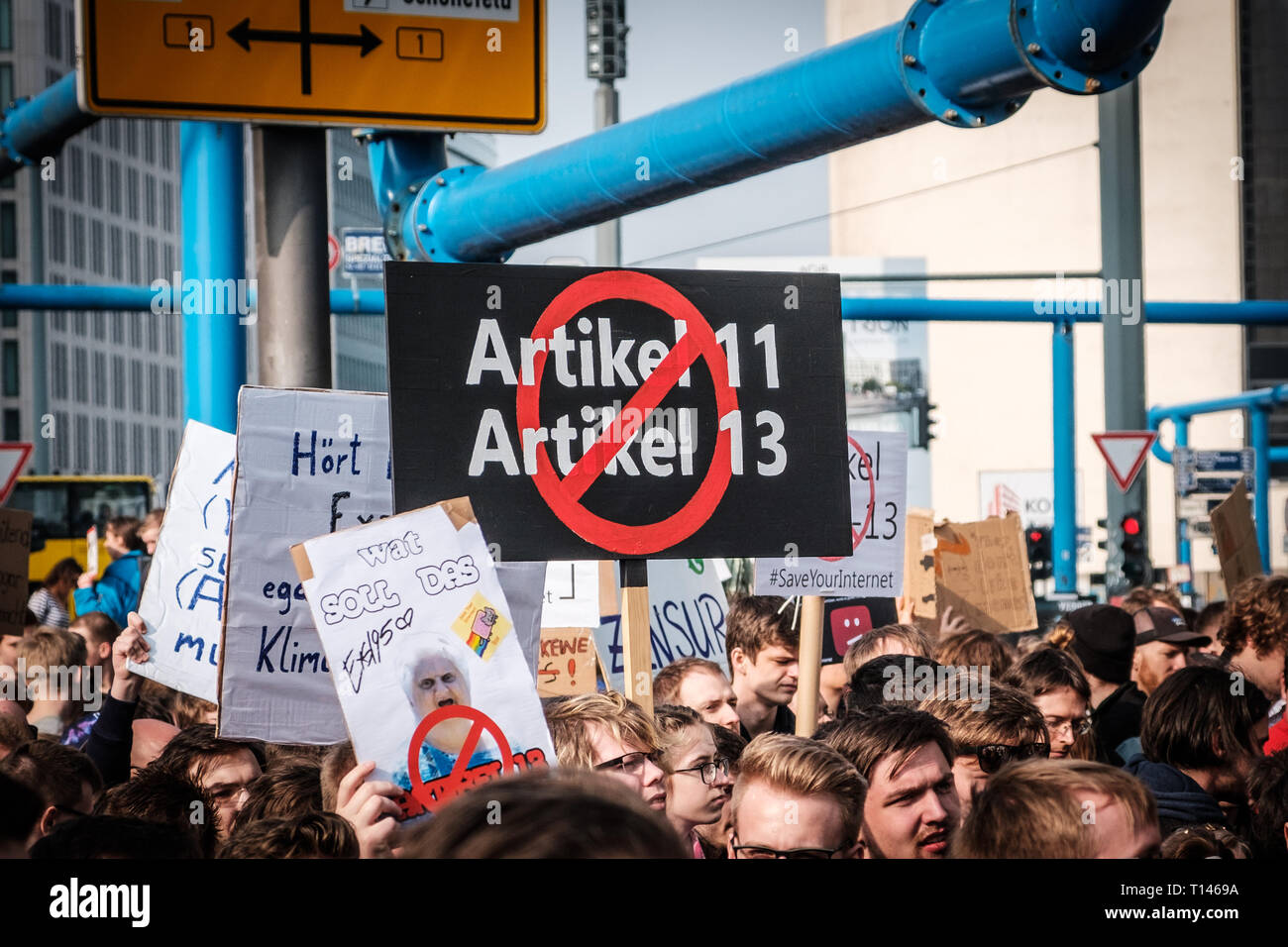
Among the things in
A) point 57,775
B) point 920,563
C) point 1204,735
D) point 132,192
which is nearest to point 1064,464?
point 920,563

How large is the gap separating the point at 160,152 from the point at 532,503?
308ft

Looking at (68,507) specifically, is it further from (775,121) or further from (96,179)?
(96,179)

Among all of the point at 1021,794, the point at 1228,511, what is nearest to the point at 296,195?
the point at 1021,794

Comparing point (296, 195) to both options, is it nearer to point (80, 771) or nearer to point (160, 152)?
point (80, 771)

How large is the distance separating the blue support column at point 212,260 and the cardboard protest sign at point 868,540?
81.5 inches

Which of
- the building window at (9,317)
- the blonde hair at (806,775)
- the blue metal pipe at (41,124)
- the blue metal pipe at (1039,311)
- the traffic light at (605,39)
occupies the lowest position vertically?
the blonde hair at (806,775)

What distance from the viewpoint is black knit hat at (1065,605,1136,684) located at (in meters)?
6.95

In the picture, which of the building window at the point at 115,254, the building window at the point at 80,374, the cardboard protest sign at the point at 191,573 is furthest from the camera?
the building window at the point at 115,254

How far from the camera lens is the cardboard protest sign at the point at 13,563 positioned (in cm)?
674

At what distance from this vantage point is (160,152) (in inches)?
3652

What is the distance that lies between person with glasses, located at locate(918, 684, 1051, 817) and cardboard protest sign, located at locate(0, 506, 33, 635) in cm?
383

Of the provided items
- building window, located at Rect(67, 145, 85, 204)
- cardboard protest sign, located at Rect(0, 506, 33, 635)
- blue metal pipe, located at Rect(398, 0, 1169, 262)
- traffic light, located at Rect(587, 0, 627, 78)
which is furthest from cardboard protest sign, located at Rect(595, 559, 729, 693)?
building window, located at Rect(67, 145, 85, 204)

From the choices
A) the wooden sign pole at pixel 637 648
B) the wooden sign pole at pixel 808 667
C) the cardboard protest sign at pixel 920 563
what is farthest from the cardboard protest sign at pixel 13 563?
the cardboard protest sign at pixel 920 563

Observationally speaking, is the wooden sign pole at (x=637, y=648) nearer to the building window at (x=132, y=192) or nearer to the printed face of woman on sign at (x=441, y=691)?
the printed face of woman on sign at (x=441, y=691)
